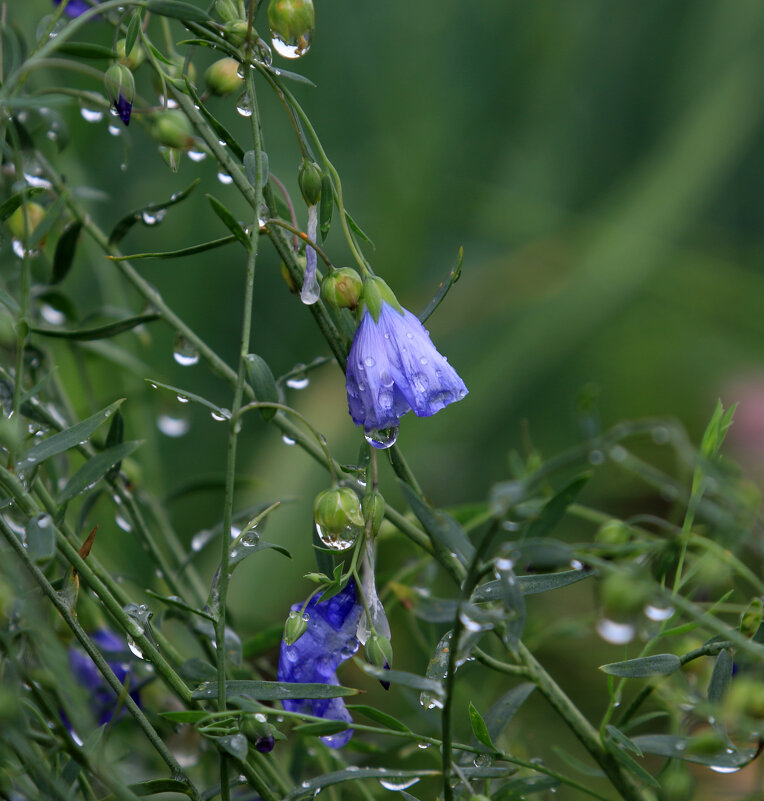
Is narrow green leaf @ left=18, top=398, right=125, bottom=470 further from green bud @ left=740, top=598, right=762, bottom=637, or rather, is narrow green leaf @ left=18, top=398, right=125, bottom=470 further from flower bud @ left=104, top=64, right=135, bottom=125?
green bud @ left=740, top=598, right=762, bottom=637

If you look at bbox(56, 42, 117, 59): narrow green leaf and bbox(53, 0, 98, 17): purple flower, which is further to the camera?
bbox(53, 0, 98, 17): purple flower

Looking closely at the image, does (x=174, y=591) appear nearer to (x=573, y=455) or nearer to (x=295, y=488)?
(x=573, y=455)

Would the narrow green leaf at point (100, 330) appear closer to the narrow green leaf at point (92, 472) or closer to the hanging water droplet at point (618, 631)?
the narrow green leaf at point (92, 472)

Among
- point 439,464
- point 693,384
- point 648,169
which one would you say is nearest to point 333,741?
point 439,464

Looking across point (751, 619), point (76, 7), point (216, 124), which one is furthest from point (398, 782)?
point (76, 7)

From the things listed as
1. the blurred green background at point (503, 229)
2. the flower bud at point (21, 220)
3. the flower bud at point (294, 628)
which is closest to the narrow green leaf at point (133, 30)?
the flower bud at point (21, 220)

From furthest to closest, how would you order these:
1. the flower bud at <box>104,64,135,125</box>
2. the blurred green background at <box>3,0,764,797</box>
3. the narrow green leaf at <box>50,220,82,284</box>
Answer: the blurred green background at <box>3,0,764,797</box> → the narrow green leaf at <box>50,220,82,284</box> → the flower bud at <box>104,64,135,125</box>

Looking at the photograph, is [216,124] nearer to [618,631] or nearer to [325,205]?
[325,205]

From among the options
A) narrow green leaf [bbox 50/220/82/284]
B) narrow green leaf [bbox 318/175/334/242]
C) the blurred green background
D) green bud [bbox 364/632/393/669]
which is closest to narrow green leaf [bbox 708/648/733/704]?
green bud [bbox 364/632/393/669]
